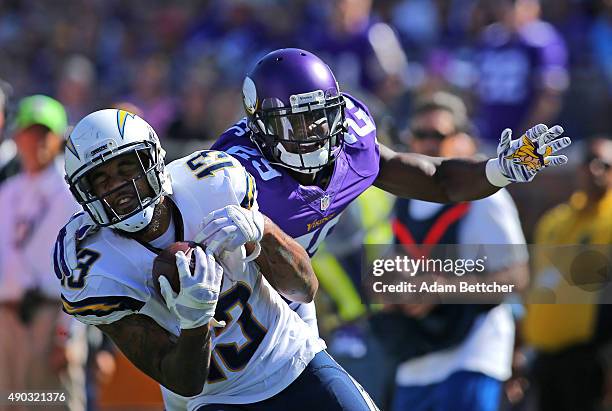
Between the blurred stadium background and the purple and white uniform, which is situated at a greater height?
the purple and white uniform

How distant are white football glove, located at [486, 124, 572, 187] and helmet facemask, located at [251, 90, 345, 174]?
2.13 ft

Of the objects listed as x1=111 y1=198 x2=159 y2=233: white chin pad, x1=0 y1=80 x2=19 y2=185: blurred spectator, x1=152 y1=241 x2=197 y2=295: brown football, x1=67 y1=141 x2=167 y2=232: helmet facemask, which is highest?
x1=67 y1=141 x2=167 y2=232: helmet facemask

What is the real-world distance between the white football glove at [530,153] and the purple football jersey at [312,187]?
0.49 meters

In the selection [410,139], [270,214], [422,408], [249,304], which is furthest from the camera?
[410,139]

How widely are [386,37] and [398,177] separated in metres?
4.50

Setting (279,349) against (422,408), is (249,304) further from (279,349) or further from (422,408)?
(422,408)

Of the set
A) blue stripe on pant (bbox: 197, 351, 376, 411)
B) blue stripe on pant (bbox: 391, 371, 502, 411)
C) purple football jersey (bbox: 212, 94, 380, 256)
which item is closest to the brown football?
blue stripe on pant (bbox: 197, 351, 376, 411)

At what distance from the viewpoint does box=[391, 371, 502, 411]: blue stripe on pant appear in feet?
17.8

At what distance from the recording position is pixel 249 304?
12.2ft

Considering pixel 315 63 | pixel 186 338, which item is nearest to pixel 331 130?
pixel 315 63

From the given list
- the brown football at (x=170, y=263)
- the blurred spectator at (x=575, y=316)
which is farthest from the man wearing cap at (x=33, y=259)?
the brown football at (x=170, y=263)

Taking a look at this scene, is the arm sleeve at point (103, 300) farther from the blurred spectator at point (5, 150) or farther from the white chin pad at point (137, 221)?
the blurred spectator at point (5, 150)

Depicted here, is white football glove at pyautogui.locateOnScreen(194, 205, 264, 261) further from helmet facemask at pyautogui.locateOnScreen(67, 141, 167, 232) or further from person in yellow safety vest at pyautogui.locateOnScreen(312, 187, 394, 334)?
person in yellow safety vest at pyautogui.locateOnScreen(312, 187, 394, 334)

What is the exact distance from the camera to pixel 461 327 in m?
5.46
